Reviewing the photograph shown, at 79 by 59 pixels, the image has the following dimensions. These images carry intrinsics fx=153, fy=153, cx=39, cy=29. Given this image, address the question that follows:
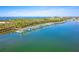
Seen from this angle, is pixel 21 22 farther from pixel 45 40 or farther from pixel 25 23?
pixel 45 40

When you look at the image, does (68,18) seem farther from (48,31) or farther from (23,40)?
(23,40)

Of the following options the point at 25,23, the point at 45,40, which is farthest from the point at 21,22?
the point at 45,40

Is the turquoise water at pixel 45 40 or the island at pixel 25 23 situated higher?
the island at pixel 25 23

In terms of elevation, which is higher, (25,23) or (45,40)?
(25,23)
